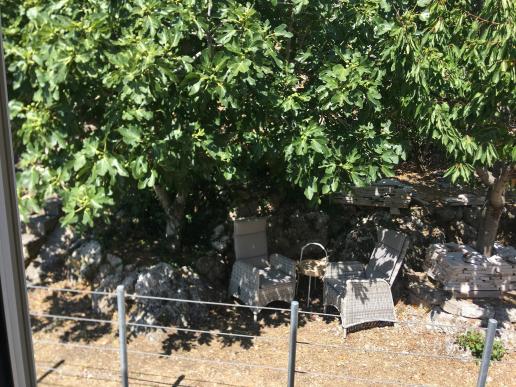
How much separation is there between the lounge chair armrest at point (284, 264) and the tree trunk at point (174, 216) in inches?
39.6

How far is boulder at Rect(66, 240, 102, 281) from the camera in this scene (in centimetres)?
521

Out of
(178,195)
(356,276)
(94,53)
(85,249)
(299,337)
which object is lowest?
(299,337)

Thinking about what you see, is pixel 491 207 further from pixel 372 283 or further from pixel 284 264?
pixel 284 264

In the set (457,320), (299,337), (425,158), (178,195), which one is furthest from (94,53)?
(425,158)

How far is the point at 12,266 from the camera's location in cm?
101

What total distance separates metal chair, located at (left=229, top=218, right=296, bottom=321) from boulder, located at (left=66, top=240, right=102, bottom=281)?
1.40 metres

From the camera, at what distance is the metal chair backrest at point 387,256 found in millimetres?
4809

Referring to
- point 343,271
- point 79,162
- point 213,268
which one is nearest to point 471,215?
point 343,271

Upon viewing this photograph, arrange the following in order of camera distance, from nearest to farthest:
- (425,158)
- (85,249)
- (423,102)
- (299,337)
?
(423,102) → (299,337) → (85,249) → (425,158)

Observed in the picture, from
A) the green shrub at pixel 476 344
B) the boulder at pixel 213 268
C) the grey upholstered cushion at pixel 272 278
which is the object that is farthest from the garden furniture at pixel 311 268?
the green shrub at pixel 476 344

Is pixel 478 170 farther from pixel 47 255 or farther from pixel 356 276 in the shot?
pixel 47 255

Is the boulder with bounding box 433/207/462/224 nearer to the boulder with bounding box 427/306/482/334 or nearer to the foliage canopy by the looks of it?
the boulder with bounding box 427/306/482/334

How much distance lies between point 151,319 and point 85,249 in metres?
1.26

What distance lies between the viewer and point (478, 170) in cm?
454
